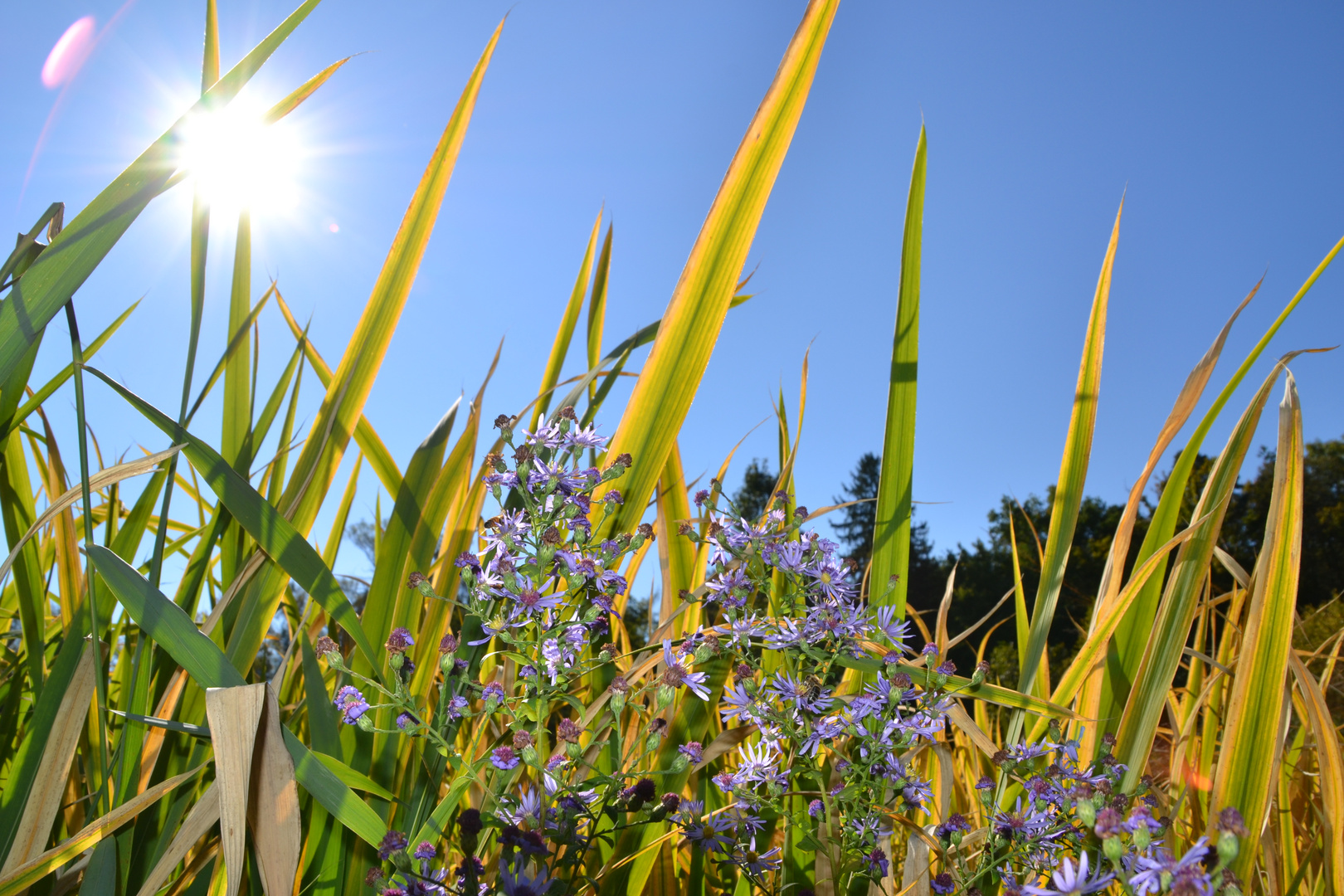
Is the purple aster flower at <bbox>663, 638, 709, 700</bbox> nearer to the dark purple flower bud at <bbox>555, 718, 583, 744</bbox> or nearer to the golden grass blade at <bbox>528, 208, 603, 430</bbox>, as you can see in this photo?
the dark purple flower bud at <bbox>555, 718, 583, 744</bbox>

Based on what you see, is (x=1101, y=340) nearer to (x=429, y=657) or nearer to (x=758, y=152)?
(x=758, y=152)

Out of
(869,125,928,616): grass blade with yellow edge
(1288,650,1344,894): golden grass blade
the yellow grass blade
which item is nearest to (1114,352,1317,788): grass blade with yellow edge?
the yellow grass blade

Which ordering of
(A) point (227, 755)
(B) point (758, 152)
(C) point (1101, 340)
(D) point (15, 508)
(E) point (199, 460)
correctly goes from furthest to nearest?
(C) point (1101, 340), (D) point (15, 508), (B) point (758, 152), (E) point (199, 460), (A) point (227, 755)

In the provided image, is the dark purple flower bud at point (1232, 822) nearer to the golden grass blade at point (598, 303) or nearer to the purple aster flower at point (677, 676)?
the purple aster flower at point (677, 676)

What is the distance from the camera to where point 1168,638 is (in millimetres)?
847

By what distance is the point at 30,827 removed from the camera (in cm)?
71

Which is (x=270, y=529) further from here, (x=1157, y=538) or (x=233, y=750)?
(x=1157, y=538)

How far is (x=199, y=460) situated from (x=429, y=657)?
1.18ft

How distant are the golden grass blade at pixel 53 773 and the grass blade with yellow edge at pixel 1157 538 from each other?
1275 mm

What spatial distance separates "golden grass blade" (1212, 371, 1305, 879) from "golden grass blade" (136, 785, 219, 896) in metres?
1.04

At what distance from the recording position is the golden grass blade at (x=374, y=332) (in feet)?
2.96

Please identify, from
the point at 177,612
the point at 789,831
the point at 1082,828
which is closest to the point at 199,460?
the point at 177,612

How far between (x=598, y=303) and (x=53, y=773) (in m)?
0.92

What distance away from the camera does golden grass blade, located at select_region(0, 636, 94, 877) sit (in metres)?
0.70
